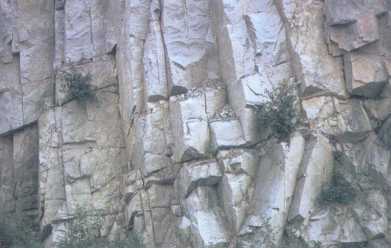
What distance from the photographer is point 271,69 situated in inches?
741

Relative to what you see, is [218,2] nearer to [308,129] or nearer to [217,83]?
[217,83]

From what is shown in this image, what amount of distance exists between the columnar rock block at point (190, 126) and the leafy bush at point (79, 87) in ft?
7.98

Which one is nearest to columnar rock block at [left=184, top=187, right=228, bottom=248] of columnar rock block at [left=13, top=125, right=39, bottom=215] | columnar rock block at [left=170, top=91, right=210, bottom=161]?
columnar rock block at [left=170, top=91, right=210, bottom=161]

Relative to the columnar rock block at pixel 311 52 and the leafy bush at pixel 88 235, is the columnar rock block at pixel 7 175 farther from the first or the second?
the columnar rock block at pixel 311 52

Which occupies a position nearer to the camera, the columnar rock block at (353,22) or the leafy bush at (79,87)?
the columnar rock block at (353,22)

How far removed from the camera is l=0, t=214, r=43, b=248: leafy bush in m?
19.9

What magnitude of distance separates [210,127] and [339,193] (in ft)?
9.08

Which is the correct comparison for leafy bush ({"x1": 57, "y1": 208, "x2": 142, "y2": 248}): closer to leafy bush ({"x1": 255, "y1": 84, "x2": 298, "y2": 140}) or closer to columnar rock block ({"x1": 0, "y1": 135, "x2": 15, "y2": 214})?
columnar rock block ({"x1": 0, "y1": 135, "x2": 15, "y2": 214})

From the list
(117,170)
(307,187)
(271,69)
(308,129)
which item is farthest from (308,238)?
(117,170)

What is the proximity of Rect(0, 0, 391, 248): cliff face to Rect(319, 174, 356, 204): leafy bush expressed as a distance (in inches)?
2.3

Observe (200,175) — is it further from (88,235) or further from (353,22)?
(353,22)

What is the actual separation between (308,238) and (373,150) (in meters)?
2.26

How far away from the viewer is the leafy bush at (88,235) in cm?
1841

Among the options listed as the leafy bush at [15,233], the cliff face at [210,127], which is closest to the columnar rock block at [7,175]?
the cliff face at [210,127]
